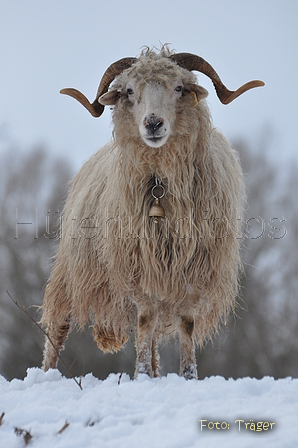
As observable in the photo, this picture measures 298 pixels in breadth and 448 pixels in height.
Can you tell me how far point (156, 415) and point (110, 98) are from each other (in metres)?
2.46

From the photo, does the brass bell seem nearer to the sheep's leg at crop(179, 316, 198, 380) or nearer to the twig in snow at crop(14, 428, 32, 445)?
the sheep's leg at crop(179, 316, 198, 380)

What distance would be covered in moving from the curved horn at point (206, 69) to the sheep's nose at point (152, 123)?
2.55 ft

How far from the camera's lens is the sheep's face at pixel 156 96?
10.5 ft

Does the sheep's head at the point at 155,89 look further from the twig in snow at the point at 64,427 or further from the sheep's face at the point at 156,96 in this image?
the twig in snow at the point at 64,427

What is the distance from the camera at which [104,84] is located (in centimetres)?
388

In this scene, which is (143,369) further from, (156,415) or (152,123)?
(152,123)

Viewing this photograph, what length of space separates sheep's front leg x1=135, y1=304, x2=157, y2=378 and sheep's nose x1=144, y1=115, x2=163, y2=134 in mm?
1299

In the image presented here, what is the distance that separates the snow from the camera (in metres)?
1.85

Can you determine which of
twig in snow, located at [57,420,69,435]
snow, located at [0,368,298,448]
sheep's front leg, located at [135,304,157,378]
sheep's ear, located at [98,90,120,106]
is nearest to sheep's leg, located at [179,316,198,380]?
sheep's front leg, located at [135,304,157,378]

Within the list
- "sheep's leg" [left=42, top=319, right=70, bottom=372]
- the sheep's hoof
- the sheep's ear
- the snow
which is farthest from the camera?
"sheep's leg" [left=42, top=319, right=70, bottom=372]

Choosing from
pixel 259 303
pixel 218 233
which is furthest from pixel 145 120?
pixel 259 303

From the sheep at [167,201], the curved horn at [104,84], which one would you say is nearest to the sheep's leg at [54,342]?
the sheep at [167,201]

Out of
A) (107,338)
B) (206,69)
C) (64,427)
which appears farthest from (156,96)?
(107,338)

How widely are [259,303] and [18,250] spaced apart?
604 centimetres
